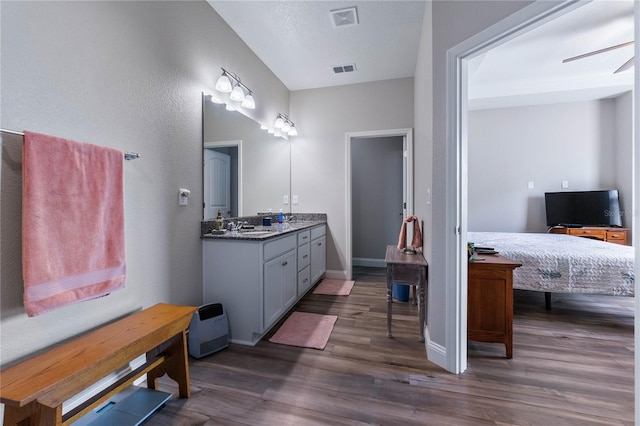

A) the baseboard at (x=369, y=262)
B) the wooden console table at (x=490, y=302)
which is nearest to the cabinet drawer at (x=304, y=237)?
the wooden console table at (x=490, y=302)

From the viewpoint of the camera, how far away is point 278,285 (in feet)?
7.66

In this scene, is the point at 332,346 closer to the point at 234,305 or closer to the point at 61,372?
the point at 234,305

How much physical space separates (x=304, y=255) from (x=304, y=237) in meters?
0.20

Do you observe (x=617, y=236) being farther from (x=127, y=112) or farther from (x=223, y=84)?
(x=127, y=112)

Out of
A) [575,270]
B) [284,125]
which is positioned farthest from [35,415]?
[575,270]

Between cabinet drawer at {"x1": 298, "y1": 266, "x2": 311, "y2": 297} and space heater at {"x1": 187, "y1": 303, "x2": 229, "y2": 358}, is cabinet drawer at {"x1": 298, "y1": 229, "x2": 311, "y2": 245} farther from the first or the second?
space heater at {"x1": 187, "y1": 303, "x2": 229, "y2": 358}

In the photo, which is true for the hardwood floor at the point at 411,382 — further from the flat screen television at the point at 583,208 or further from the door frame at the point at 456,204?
the flat screen television at the point at 583,208

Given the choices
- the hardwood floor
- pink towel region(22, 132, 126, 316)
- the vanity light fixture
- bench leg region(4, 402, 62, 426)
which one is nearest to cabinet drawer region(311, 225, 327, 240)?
the hardwood floor

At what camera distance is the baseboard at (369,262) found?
4664 mm

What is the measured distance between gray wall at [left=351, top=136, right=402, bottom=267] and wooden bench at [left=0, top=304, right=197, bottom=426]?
3.49 metres

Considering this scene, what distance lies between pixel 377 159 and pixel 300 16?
8.82 feet

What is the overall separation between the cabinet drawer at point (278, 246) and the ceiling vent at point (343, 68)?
7.26 feet

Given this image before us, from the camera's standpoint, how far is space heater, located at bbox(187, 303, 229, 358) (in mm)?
1880

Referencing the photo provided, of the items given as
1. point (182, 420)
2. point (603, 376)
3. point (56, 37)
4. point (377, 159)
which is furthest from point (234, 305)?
point (377, 159)
